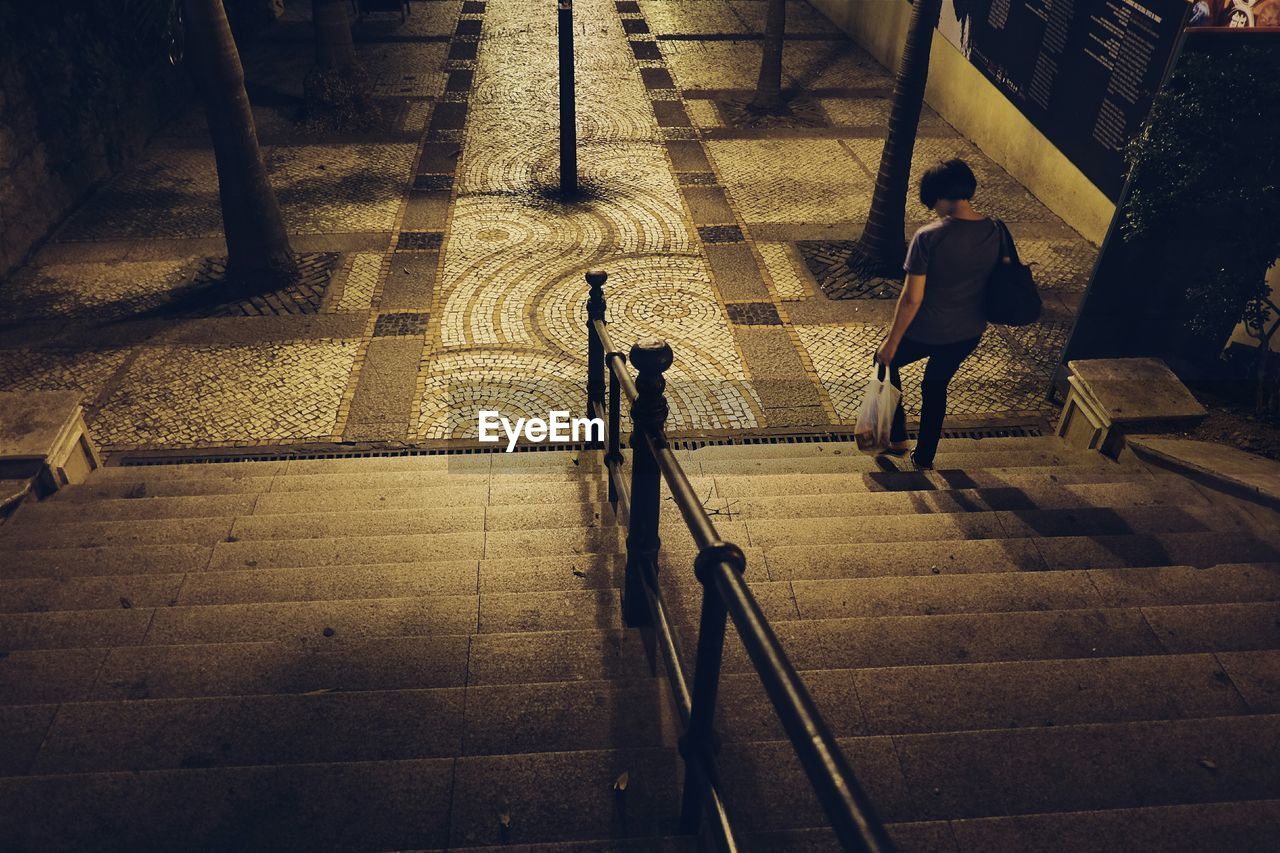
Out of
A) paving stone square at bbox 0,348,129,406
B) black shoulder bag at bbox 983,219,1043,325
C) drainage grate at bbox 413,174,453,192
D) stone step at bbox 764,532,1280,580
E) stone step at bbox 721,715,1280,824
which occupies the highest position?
black shoulder bag at bbox 983,219,1043,325

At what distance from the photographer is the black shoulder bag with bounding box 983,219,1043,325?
13.4 ft

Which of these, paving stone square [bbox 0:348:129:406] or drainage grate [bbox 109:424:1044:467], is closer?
drainage grate [bbox 109:424:1044:467]

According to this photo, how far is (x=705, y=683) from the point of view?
72.9 inches

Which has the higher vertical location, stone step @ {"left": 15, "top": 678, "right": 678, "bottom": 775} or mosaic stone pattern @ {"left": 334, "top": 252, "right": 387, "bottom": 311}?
stone step @ {"left": 15, "top": 678, "right": 678, "bottom": 775}

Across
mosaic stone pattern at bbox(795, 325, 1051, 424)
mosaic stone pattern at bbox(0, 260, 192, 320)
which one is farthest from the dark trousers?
mosaic stone pattern at bbox(0, 260, 192, 320)

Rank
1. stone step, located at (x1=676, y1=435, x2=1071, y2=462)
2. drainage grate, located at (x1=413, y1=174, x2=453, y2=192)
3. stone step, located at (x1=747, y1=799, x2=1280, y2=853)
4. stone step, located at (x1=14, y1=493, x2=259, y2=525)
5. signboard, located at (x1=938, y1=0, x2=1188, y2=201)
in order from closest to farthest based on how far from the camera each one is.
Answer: stone step, located at (x1=747, y1=799, x2=1280, y2=853) → stone step, located at (x1=14, y1=493, x2=259, y2=525) → stone step, located at (x1=676, y1=435, x2=1071, y2=462) → signboard, located at (x1=938, y1=0, x2=1188, y2=201) → drainage grate, located at (x1=413, y1=174, x2=453, y2=192)

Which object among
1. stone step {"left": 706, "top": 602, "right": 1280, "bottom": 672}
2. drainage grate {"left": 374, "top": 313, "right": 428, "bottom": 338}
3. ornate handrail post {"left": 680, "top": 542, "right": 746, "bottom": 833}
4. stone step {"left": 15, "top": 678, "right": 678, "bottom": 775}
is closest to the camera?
ornate handrail post {"left": 680, "top": 542, "right": 746, "bottom": 833}

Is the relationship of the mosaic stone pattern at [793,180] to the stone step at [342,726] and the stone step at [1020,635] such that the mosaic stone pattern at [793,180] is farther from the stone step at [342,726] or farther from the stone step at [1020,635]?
the stone step at [342,726]

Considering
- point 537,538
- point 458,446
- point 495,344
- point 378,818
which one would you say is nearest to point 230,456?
point 458,446

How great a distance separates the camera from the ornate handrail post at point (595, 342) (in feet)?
13.0

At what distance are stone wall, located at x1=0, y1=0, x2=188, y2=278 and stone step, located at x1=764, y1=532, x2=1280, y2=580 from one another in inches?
244

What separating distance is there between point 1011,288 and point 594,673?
278 cm

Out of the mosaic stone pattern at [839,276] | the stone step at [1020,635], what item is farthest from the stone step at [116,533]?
the mosaic stone pattern at [839,276]

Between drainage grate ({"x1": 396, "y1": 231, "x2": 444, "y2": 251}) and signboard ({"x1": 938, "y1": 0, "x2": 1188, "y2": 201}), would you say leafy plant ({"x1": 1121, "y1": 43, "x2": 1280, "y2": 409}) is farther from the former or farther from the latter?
drainage grate ({"x1": 396, "y1": 231, "x2": 444, "y2": 251})
